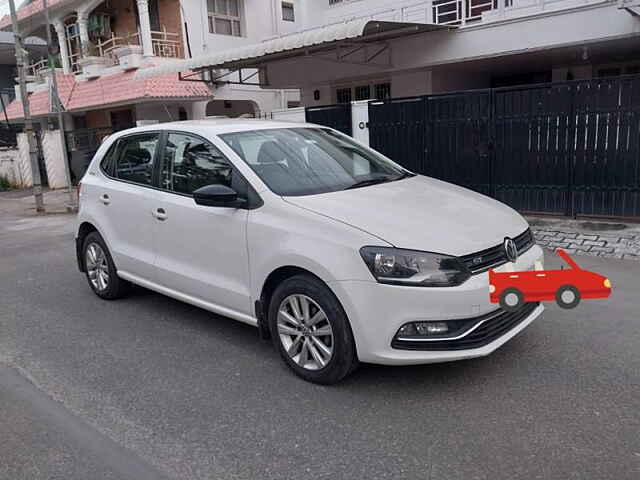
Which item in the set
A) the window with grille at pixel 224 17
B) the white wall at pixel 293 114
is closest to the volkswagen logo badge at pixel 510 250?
the white wall at pixel 293 114

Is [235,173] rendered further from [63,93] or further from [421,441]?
[63,93]

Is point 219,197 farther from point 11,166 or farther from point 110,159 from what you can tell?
point 11,166

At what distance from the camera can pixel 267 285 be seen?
4.11 metres

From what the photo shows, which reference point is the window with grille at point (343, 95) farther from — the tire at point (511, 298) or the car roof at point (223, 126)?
the tire at point (511, 298)

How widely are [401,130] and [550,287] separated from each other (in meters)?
7.06

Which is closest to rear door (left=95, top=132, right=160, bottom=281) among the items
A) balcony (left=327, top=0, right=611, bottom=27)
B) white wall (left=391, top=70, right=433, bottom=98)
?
balcony (left=327, top=0, right=611, bottom=27)

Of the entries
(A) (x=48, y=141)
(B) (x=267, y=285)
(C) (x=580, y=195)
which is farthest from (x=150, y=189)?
(A) (x=48, y=141)

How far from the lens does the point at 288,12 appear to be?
2425cm

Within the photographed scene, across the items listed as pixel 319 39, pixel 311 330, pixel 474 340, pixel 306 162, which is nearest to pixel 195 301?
pixel 311 330

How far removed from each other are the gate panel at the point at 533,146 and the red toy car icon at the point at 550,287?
572cm

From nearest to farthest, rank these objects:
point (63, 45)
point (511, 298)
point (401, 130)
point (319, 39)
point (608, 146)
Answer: point (511, 298)
point (608, 146)
point (401, 130)
point (319, 39)
point (63, 45)

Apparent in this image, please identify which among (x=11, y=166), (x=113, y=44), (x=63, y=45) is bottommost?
(x=11, y=166)

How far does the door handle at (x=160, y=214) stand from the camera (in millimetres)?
4883

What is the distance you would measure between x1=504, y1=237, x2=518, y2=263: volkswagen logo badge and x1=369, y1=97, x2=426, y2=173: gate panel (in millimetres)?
6031
